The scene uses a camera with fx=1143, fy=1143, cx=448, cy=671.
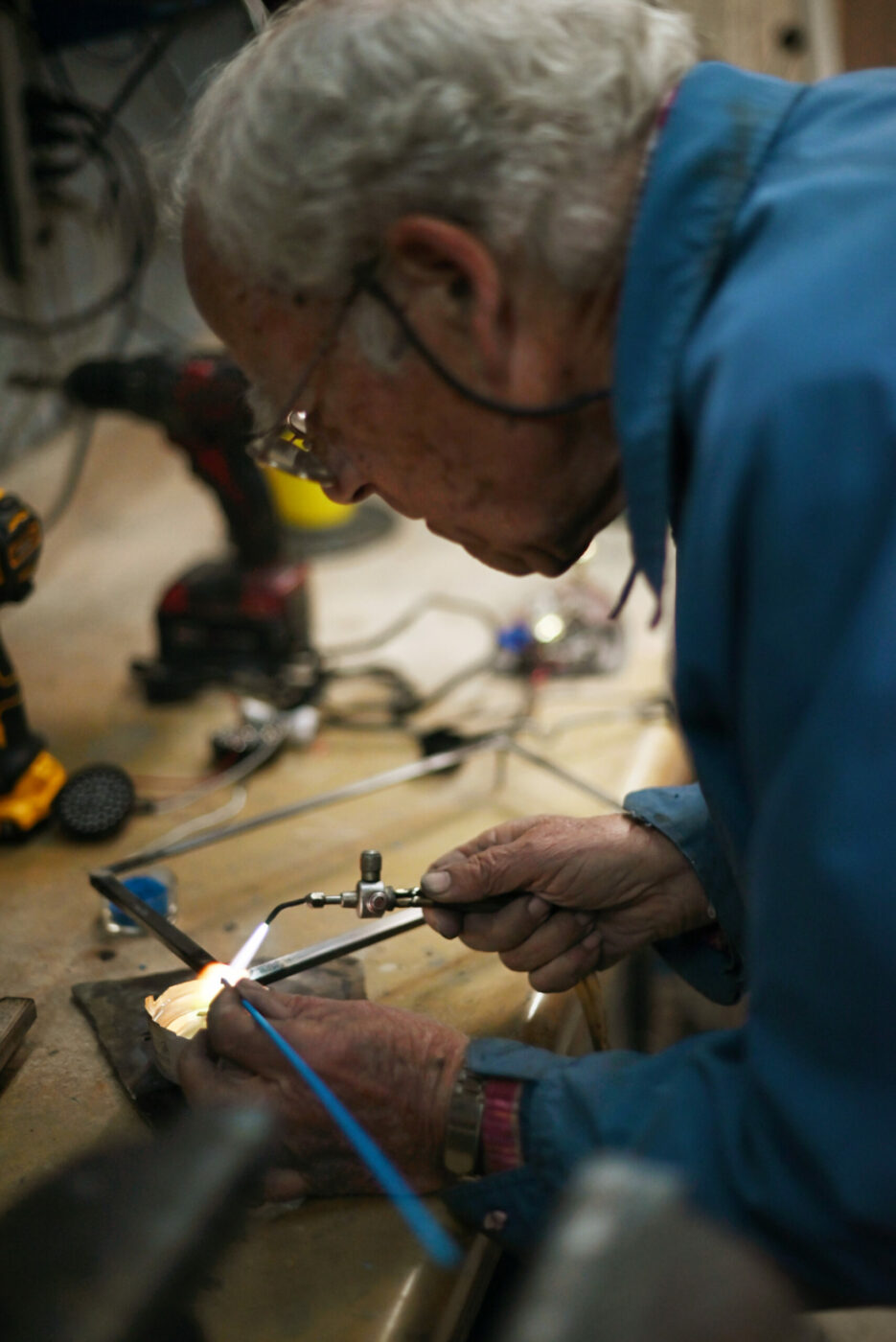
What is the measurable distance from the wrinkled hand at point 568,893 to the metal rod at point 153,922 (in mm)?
217

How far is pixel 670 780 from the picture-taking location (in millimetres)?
1509

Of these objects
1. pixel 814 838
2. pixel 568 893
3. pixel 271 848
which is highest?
pixel 814 838

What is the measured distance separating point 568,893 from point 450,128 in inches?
24.8

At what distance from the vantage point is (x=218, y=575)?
65.6 inches

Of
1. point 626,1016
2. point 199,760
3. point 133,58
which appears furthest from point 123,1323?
point 133,58

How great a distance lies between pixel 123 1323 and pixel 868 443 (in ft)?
1.74

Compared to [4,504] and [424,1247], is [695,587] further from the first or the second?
[4,504]

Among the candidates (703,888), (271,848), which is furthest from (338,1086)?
(271,848)

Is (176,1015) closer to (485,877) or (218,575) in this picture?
(485,877)

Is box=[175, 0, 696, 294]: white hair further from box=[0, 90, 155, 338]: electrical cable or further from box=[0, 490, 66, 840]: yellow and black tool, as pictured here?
box=[0, 90, 155, 338]: electrical cable

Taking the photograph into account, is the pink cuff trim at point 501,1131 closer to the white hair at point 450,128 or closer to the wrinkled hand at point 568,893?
the wrinkled hand at point 568,893

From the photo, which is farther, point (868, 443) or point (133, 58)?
point (133, 58)

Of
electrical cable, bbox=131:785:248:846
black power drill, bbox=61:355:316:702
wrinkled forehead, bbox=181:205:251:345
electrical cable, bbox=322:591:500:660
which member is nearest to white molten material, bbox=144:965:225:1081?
electrical cable, bbox=131:785:248:846

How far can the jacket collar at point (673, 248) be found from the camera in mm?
704
